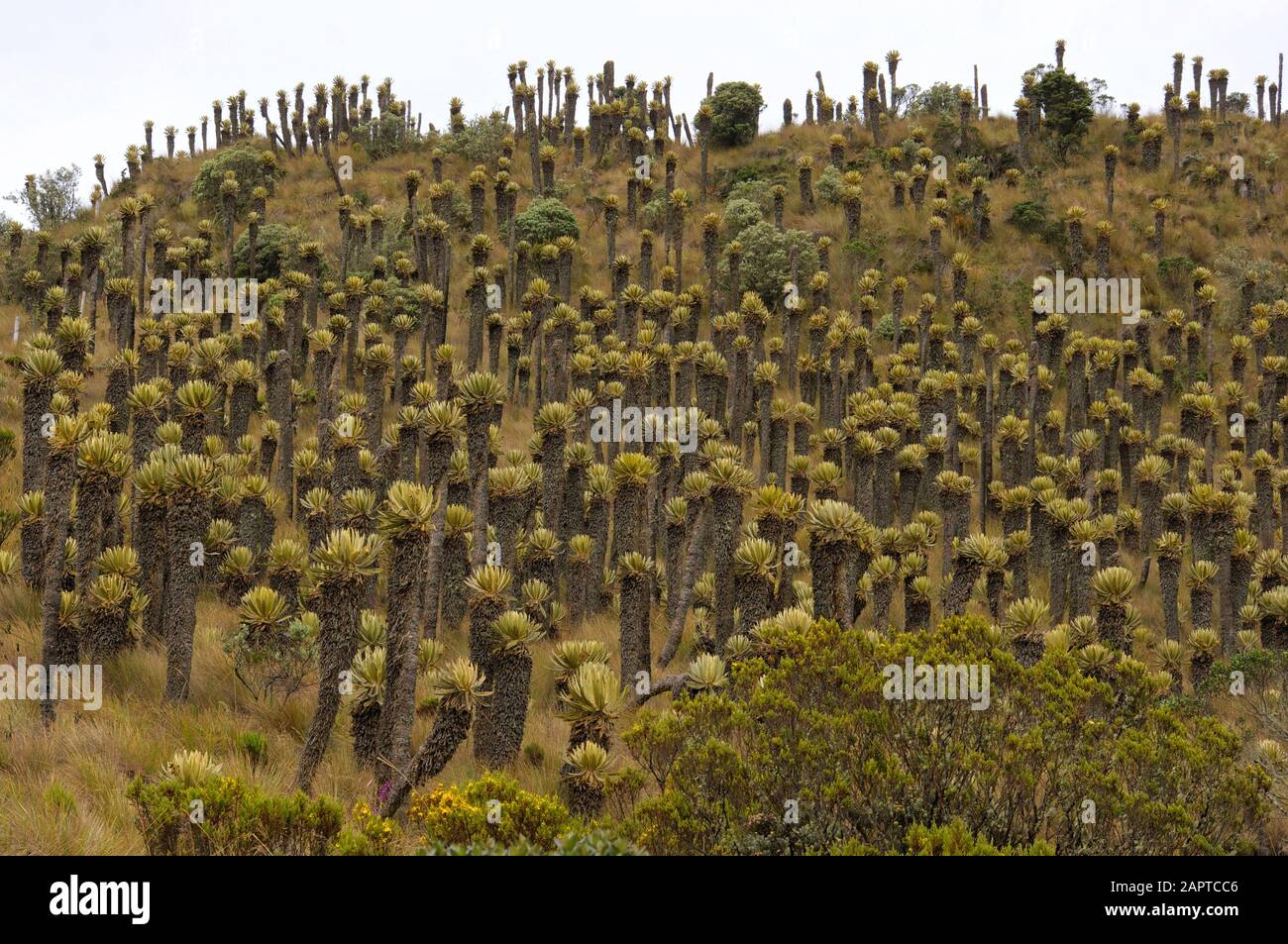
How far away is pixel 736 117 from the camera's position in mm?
54656

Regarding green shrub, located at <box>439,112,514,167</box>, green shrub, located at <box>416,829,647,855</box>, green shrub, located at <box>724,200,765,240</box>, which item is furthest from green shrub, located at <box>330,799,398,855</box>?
green shrub, located at <box>439,112,514,167</box>

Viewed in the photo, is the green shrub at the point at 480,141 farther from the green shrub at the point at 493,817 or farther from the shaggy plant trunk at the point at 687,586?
the green shrub at the point at 493,817

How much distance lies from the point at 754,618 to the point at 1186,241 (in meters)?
35.7

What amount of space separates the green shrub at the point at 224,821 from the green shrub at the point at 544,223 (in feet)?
104

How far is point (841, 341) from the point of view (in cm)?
2875

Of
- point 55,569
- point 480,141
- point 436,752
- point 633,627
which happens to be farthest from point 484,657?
point 480,141

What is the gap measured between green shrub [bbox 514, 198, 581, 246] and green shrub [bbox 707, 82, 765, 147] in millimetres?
18326

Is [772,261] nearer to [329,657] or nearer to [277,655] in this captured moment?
[277,655]

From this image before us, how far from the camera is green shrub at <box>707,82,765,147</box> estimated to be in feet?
178

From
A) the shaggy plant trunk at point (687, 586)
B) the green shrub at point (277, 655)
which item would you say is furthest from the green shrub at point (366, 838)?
the shaggy plant trunk at point (687, 586)

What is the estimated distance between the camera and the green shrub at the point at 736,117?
54344 mm
